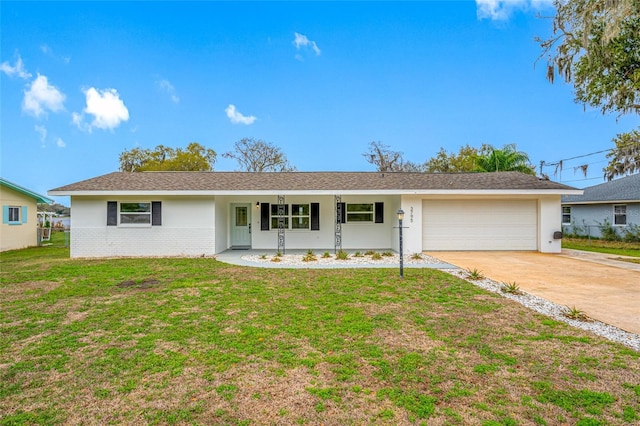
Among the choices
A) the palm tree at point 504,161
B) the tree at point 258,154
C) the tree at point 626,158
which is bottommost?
the tree at point 626,158

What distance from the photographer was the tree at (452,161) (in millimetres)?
31578

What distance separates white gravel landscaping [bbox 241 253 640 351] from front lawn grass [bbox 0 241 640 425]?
318 millimetres

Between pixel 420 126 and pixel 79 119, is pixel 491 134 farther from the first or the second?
pixel 79 119

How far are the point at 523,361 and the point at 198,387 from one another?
3436 millimetres

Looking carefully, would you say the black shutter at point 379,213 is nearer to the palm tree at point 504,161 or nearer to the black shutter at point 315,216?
the black shutter at point 315,216

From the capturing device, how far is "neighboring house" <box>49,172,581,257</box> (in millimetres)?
11852

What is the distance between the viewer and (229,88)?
21.8m

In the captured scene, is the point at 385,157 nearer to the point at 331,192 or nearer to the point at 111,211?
the point at 331,192

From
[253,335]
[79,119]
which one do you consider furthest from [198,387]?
[79,119]

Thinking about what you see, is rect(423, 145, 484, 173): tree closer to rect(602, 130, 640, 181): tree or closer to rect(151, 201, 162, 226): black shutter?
rect(602, 130, 640, 181): tree

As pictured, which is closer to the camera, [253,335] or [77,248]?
[253,335]

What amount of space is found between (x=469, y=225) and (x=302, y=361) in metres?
11.5

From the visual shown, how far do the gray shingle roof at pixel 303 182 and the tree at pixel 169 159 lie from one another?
18.8 m

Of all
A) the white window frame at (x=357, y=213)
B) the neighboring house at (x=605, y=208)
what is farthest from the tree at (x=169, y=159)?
the neighboring house at (x=605, y=208)
